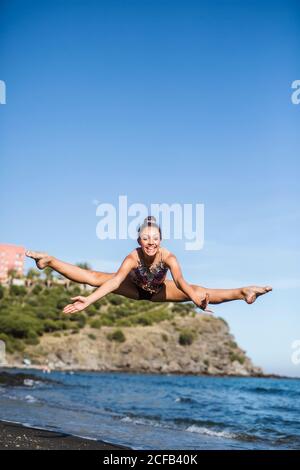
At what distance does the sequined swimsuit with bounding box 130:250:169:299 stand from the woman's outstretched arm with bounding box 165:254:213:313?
0.22 metres

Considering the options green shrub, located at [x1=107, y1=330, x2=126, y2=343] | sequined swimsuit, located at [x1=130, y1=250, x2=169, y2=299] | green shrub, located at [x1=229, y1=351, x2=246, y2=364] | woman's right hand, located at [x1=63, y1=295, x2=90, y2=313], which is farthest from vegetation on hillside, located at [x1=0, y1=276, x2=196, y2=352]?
woman's right hand, located at [x1=63, y1=295, x2=90, y2=313]

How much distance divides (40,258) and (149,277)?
1.67 metres

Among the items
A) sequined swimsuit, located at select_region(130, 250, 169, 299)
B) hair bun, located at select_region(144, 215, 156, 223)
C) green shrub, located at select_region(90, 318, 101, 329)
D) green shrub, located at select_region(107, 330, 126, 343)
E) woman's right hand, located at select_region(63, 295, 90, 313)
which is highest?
hair bun, located at select_region(144, 215, 156, 223)

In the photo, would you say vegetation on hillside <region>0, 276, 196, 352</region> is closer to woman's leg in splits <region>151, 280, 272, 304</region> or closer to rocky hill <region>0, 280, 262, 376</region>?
rocky hill <region>0, 280, 262, 376</region>

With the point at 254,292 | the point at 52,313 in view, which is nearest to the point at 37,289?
the point at 52,313

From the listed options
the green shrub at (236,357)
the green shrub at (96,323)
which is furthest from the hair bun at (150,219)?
the green shrub at (236,357)

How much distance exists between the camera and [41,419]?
16.4 metres

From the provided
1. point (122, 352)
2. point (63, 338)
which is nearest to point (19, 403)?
point (63, 338)

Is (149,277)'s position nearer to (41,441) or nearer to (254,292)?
(254,292)

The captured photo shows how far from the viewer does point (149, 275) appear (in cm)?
846

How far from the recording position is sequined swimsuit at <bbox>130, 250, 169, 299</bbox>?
27.4ft

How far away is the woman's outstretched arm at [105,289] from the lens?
672 centimetres

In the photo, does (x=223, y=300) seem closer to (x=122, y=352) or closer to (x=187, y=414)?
(x=187, y=414)

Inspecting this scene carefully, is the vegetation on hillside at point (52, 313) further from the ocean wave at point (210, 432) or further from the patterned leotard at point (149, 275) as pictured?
the patterned leotard at point (149, 275)
